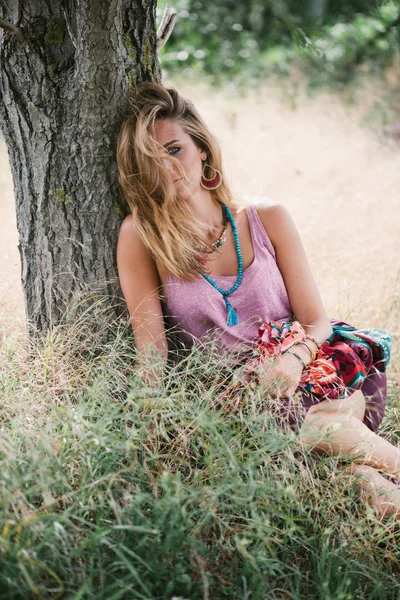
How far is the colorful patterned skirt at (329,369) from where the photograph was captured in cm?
191

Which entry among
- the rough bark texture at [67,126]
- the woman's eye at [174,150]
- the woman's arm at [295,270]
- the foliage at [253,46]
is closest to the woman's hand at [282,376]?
the woman's arm at [295,270]

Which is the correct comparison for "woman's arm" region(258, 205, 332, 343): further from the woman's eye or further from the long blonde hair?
the woman's eye

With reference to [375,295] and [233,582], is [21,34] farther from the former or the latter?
[375,295]

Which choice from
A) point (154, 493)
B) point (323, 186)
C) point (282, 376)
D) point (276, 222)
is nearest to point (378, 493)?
point (282, 376)

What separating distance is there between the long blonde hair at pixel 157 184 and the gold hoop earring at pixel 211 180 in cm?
15

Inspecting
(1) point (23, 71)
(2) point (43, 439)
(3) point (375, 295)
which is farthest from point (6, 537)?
(3) point (375, 295)

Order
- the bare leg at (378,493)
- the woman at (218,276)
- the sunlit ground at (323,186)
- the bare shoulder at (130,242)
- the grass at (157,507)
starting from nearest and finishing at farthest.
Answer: the grass at (157,507)
the bare leg at (378,493)
the woman at (218,276)
the bare shoulder at (130,242)
the sunlit ground at (323,186)

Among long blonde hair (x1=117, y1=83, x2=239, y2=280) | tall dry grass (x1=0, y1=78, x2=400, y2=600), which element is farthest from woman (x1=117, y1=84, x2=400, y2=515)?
tall dry grass (x1=0, y1=78, x2=400, y2=600)

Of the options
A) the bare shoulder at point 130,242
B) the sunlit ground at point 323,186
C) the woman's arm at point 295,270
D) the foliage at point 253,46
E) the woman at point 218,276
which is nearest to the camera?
the woman at point 218,276

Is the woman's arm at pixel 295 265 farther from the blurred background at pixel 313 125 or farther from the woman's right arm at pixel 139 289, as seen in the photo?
the woman's right arm at pixel 139 289

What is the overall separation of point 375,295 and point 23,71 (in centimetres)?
209

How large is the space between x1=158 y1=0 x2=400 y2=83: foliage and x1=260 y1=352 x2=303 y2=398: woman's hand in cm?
601

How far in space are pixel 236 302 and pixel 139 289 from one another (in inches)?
15.5

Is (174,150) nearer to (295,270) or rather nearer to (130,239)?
(130,239)
